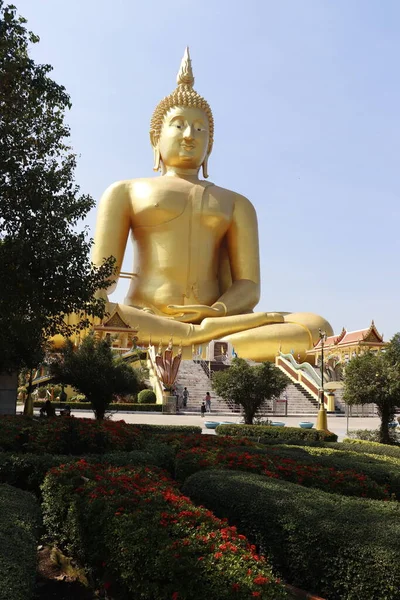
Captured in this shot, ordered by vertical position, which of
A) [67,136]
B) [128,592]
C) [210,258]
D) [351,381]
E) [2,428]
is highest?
[210,258]

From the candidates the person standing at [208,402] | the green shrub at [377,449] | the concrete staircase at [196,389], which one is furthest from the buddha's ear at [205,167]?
the green shrub at [377,449]

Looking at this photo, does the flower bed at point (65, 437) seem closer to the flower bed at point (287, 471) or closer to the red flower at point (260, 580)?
the flower bed at point (287, 471)

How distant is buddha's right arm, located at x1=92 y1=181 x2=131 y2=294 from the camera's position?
93.9 ft

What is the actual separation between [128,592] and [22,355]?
9.51 meters

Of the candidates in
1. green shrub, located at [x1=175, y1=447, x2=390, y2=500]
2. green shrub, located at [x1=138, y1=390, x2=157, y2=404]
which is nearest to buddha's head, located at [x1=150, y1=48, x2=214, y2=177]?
green shrub, located at [x1=138, y1=390, x2=157, y2=404]

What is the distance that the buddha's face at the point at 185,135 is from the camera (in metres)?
29.2

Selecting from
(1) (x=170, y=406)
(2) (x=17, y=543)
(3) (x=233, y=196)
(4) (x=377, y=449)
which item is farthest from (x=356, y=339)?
(2) (x=17, y=543)

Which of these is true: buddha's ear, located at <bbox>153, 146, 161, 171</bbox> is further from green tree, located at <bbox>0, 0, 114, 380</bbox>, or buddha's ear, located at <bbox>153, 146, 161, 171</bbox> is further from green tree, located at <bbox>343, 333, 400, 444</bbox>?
green tree, located at <bbox>0, 0, 114, 380</bbox>

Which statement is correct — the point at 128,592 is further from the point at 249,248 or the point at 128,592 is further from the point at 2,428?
the point at 249,248

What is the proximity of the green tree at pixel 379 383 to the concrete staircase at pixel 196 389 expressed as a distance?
359 inches

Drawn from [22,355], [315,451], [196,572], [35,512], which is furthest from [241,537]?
[22,355]

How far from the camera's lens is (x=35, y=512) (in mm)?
4574

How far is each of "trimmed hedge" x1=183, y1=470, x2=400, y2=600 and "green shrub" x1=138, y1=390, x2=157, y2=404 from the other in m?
17.6

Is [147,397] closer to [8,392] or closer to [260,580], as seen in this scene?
[8,392]
